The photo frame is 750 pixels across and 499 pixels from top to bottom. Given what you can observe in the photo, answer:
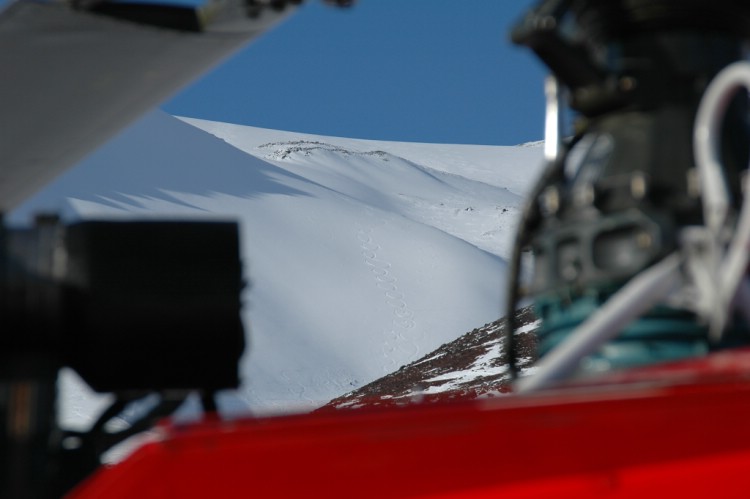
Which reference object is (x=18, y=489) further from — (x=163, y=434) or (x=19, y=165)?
(x=19, y=165)

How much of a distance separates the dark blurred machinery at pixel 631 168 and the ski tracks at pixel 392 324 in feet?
49.2

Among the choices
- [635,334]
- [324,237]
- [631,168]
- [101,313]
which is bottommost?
[324,237]

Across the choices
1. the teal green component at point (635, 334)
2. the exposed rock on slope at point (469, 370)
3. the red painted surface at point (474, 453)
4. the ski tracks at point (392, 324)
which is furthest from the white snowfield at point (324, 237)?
the exposed rock on slope at point (469, 370)

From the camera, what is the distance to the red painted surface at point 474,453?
2.90ft

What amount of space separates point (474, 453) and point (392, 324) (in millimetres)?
19130

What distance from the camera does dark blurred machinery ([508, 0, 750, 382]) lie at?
1366 millimetres

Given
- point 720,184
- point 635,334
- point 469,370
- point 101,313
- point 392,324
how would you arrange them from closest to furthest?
point 101,313, point 720,184, point 635,334, point 469,370, point 392,324

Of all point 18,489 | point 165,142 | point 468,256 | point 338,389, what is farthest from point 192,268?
point 165,142

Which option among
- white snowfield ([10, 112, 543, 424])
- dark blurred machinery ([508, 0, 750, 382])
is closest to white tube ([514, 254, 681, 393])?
dark blurred machinery ([508, 0, 750, 382])

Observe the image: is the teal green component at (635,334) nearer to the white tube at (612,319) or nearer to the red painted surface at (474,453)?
the white tube at (612,319)

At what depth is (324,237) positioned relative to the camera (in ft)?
91.2

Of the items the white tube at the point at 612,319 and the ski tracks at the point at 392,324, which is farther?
the ski tracks at the point at 392,324

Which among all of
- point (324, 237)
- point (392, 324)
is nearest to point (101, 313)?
point (392, 324)

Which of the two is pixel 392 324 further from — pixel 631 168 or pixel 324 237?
pixel 631 168
